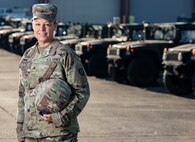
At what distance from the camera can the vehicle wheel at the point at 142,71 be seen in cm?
1597

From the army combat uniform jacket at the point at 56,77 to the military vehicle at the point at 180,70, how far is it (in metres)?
9.54

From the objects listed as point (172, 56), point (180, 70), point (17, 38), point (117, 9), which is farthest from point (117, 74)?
point (117, 9)

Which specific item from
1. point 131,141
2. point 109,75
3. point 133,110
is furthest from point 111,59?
point 131,141

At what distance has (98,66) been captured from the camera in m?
18.3

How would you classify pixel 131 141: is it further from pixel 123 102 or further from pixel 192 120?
pixel 123 102

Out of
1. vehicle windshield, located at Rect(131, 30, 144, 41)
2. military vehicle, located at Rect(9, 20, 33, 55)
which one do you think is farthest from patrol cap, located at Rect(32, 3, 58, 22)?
military vehicle, located at Rect(9, 20, 33, 55)

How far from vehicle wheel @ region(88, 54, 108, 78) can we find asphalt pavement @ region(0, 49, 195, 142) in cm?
190

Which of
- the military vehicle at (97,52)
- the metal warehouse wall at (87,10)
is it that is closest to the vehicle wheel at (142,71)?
the military vehicle at (97,52)

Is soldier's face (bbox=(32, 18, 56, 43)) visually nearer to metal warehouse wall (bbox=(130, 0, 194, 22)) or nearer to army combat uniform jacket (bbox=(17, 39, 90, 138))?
army combat uniform jacket (bbox=(17, 39, 90, 138))

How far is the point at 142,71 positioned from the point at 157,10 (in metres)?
32.3

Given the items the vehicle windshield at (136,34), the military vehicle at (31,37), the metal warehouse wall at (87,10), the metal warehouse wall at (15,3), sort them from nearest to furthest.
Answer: the vehicle windshield at (136,34)
the military vehicle at (31,37)
the metal warehouse wall at (15,3)
the metal warehouse wall at (87,10)

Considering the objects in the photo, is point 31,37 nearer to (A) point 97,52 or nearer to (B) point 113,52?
(A) point 97,52

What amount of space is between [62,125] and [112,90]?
11.2 metres

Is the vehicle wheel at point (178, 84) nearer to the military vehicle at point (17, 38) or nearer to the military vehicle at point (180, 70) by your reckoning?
the military vehicle at point (180, 70)
